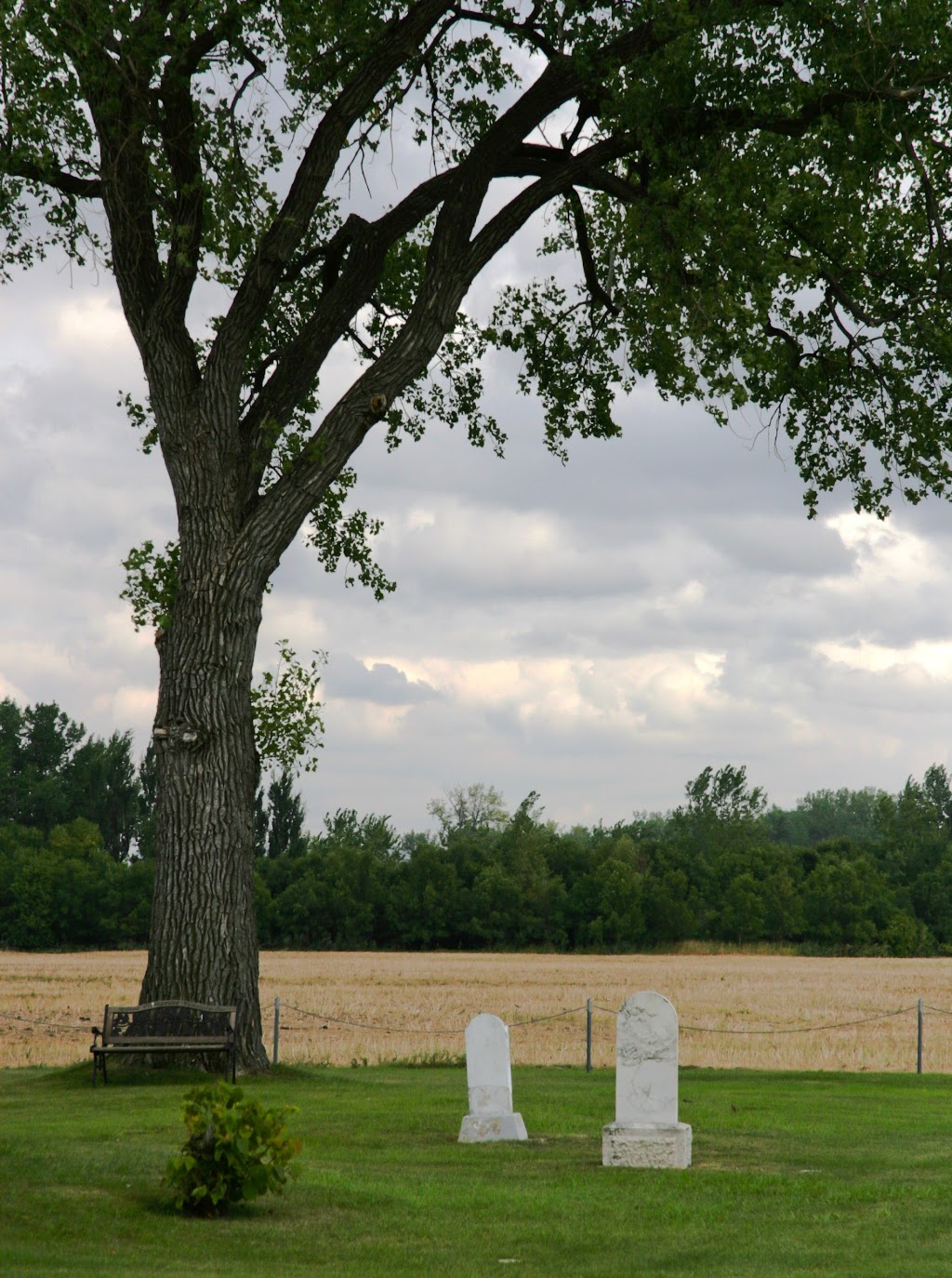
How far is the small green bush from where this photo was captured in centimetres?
814

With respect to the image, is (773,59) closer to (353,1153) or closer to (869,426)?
(869,426)

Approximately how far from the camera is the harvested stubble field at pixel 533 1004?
23.9 metres

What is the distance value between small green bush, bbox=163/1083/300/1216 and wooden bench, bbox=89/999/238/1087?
662cm

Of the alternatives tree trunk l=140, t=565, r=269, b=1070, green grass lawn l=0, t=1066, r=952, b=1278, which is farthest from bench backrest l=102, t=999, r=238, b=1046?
green grass lawn l=0, t=1066, r=952, b=1278

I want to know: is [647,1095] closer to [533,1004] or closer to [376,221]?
[376,221]

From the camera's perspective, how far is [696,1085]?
17.0 meters

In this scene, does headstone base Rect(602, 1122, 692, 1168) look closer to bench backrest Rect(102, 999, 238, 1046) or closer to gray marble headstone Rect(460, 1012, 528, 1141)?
gray marble headstone Rect(460, 1012, 528, 1141)

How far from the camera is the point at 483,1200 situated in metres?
8.97

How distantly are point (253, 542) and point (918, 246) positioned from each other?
9950 mm

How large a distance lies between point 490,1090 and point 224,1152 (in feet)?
12.4

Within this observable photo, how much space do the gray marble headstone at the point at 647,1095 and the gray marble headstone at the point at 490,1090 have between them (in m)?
1.22

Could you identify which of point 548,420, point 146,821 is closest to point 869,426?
point 548,420

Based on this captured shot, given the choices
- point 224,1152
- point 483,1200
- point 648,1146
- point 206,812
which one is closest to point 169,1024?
point 206,812

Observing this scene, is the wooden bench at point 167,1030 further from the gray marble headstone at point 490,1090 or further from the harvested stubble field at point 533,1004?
the harvested stubble field at point 533,1004
